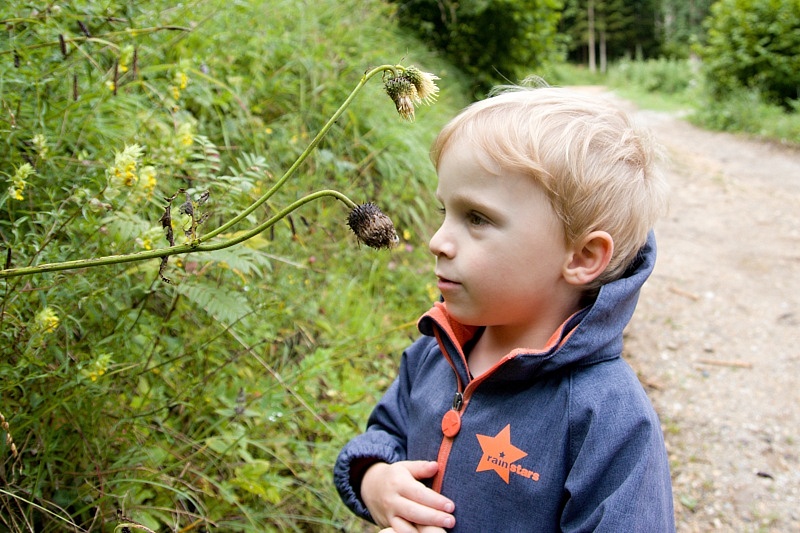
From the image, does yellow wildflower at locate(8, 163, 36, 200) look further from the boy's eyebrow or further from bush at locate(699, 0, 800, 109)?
bush at locate(699, 0, 800, 109)

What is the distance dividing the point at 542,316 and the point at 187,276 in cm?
97

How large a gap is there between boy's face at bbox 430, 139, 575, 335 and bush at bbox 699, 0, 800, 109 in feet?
39.0

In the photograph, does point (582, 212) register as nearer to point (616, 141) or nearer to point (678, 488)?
point (616, 141)

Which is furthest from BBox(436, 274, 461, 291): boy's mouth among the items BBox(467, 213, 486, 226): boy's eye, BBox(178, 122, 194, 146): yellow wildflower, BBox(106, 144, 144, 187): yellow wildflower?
BBox(178, 122, 194, 146): yellow wildflower

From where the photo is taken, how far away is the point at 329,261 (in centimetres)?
335

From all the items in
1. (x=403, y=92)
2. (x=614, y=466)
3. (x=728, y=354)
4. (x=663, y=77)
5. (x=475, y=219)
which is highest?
(x=403, y=92)

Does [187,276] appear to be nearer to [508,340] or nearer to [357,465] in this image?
[357,465]

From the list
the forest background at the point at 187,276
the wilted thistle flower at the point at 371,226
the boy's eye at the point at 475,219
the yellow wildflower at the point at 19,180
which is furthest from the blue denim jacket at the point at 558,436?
the yellow wildflower at the point at 19,180

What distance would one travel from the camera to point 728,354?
398cm

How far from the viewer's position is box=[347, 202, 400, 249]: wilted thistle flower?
3.92 ft

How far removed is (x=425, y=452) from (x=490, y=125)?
2.38 feet

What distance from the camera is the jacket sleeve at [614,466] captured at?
1208 mm

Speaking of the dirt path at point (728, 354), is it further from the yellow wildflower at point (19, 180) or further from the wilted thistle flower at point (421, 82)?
the yellow wildflower at point (19, 180)

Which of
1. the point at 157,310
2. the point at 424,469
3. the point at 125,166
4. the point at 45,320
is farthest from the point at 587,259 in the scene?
the point at 157,310
